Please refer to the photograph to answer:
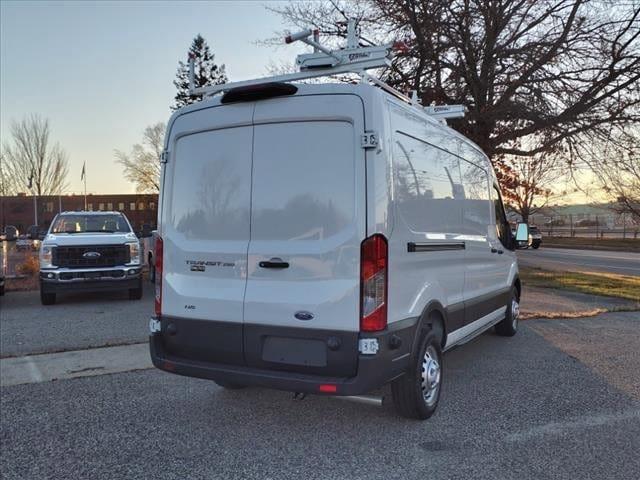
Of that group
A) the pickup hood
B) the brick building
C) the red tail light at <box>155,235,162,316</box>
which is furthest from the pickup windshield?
the brick building

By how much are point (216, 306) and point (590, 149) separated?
1306 cm

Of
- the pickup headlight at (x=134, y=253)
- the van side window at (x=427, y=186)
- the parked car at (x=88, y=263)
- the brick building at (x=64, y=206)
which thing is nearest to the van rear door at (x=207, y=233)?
the van side window at (x=427, y=186)

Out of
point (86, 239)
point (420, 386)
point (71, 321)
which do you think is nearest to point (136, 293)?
point (86, 239)

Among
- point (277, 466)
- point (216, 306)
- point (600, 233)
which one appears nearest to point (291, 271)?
point (216, 306)

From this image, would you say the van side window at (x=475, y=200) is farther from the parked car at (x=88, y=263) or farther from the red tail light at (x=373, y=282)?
the parked car at (x=88, y=263)

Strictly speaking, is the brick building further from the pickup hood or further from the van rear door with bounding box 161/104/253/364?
the van rear door with bounding box 161/104/253/364

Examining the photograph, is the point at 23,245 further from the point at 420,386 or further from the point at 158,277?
the point at 420,386

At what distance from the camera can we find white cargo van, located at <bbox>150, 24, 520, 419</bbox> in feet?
12.0

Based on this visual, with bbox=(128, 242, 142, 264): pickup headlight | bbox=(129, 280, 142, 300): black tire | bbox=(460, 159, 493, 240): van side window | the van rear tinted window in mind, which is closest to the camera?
the van rear tinted window

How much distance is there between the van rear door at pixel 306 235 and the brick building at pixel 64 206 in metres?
44.1

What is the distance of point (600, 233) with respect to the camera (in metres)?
51.4

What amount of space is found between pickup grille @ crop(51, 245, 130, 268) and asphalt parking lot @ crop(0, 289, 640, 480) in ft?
18.1

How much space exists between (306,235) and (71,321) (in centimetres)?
657

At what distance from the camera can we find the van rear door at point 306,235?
12.0ft
